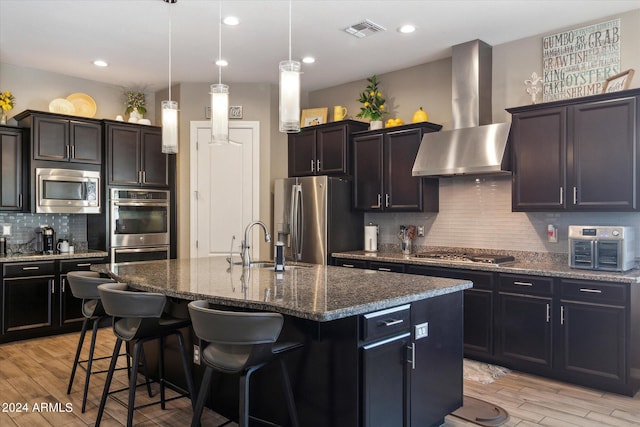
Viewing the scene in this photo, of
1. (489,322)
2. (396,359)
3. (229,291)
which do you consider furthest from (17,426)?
(489,322)

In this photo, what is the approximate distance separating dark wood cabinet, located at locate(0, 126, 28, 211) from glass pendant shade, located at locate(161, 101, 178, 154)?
2391 millimetres

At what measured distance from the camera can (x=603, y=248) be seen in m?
3.66

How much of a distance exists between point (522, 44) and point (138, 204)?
15.2 feet

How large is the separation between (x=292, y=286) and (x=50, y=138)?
155 inches

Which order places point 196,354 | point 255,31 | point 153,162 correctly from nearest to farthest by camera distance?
point 196,354
point 255,31
point 153,162

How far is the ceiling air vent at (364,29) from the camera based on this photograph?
4242 millimetres

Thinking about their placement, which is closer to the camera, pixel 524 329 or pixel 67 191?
pixel 524 329

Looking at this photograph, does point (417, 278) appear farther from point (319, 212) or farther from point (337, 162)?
point (337, 162)

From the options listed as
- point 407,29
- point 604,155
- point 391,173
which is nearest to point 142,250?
point 391,173

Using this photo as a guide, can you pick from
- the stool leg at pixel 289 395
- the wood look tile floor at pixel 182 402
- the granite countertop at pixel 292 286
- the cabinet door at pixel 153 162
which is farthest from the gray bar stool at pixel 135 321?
the cabinet door at pixel 153 162

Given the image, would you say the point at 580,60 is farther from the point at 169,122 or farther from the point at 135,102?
the point at 135,102

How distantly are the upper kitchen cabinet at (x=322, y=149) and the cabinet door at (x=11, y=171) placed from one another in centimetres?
307

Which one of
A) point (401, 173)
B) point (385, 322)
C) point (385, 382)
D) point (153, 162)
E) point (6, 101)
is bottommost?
point (385, 382)

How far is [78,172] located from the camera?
5457 millimetres
